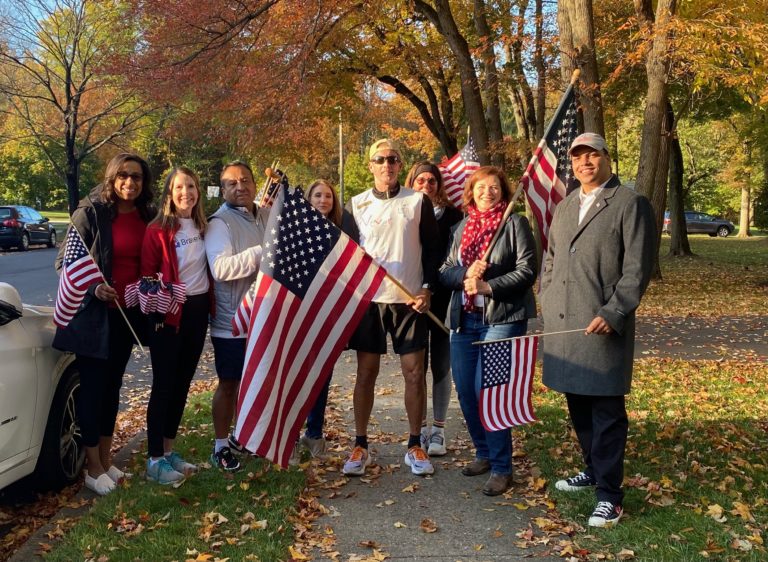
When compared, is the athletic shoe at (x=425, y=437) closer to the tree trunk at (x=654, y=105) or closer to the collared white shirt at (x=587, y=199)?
the collared white shirt at (x=587, y=199)

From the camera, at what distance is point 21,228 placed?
2984 cm

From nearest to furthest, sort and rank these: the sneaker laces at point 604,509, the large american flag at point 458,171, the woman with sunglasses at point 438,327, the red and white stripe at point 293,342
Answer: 1. the sneaker laces at point 604,509
2. the red and white stripe at point 293,342
3. the woman with sunglasses at point 438,327
4. the large american flag at point 458,171

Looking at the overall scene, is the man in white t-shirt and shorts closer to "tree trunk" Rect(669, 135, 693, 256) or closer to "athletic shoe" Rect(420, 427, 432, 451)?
"athletic shoe" Rect(420, 427, 432, 451)

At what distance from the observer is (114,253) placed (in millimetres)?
4984

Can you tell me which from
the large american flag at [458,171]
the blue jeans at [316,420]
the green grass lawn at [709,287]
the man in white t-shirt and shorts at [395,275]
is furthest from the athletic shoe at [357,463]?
the green grass lawn at [709,287]

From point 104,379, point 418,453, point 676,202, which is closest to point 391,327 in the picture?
point 418,453

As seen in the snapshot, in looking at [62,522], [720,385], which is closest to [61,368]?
[62,522]

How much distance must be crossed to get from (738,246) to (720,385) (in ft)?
104

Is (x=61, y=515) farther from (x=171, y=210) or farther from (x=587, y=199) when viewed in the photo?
(x=587, y=199)

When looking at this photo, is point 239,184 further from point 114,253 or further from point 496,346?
point 496,346

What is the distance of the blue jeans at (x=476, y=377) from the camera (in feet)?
16.3

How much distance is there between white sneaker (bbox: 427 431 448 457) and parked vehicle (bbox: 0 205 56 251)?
91.7 feet

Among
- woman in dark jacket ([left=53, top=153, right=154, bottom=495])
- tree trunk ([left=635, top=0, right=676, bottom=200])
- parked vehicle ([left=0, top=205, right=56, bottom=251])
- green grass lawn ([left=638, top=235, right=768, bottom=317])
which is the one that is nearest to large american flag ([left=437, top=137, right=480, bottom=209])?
woman in dark jacket ([left=53, top=153, right=154, bottom=495])

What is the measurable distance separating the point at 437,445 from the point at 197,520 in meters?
1.98
